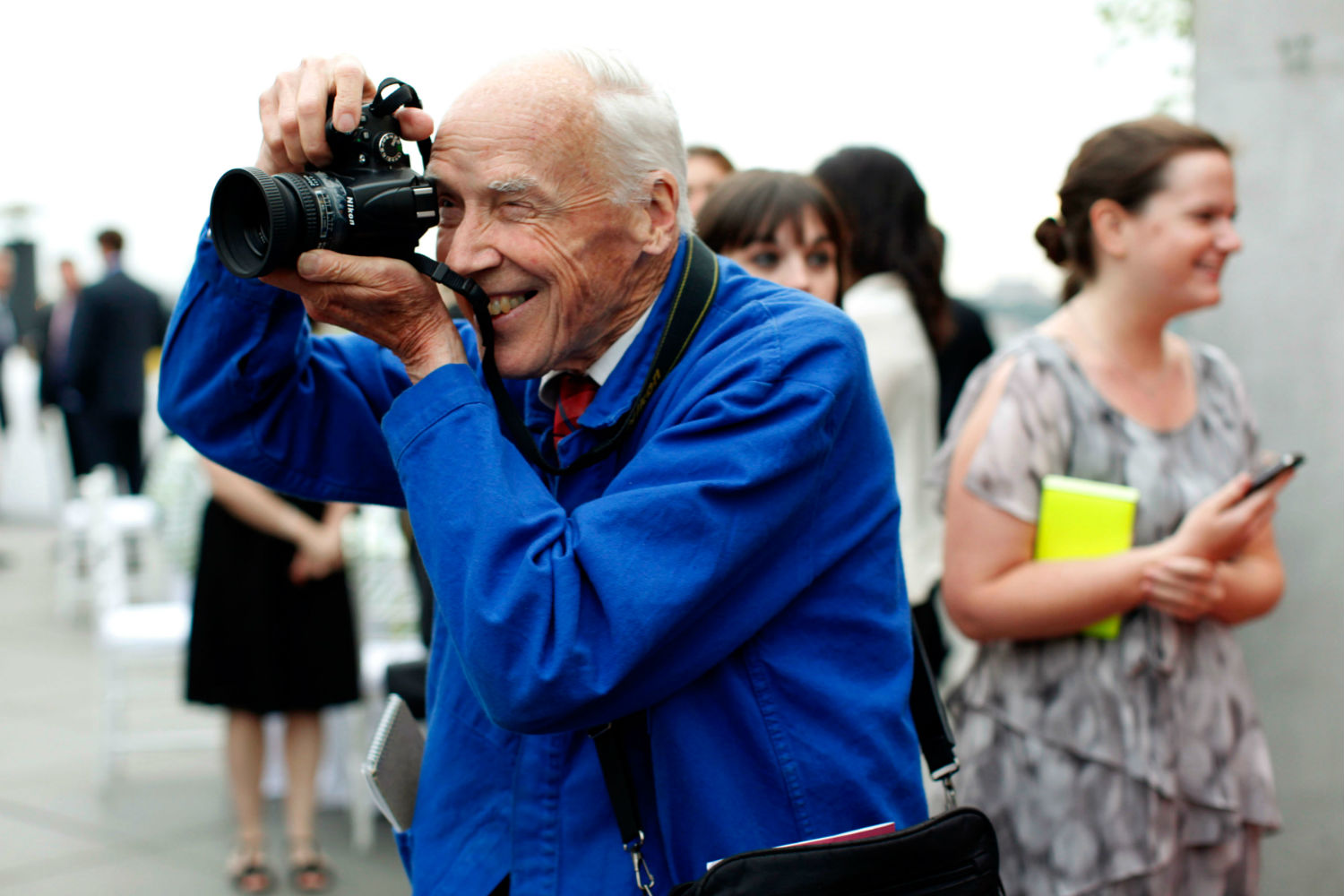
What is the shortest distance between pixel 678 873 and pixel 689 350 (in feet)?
1.85

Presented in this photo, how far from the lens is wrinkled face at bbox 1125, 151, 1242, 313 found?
7.46 feet

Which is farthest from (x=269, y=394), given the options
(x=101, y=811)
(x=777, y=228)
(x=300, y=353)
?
(x=101, y=811)

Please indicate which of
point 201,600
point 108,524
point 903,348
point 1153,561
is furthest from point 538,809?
point 108,524

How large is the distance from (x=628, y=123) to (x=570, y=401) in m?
0.34

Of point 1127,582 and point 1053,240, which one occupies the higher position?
point 1053,240

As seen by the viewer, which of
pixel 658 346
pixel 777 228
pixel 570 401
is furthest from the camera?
pixel 777 228

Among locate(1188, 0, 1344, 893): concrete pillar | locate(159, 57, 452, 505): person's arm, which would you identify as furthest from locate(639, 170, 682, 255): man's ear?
locate(1188, 0, 1344, 893): concrete pillar

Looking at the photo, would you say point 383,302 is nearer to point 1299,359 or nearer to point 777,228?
point 777,228

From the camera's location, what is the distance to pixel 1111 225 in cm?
234

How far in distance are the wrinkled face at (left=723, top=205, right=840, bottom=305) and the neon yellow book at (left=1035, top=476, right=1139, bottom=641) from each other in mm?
810

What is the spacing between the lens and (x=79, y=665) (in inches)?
270

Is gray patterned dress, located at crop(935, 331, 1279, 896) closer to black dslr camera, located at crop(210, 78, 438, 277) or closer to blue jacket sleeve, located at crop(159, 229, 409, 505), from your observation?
blue jacket sleeve, located at crop(159, 229, 409, 505)

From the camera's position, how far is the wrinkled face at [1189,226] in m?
2.27

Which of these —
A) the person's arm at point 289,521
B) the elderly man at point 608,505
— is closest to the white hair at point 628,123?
the elderly man at point 608,505
